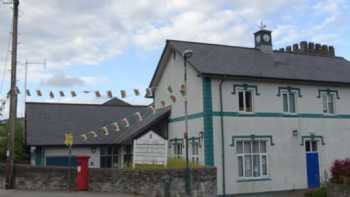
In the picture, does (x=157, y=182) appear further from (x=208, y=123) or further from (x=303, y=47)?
(x=303, y=47)

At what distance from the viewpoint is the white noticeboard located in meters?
18.1

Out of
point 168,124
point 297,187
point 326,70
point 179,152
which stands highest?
point 326,70

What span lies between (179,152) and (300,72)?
8246 mm

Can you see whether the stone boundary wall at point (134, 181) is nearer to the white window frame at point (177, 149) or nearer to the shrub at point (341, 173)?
the shrub at point (341, 173)

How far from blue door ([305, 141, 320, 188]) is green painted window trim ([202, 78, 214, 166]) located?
610cm

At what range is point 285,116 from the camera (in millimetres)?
22312

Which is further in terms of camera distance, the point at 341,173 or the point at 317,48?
the point at 317,48

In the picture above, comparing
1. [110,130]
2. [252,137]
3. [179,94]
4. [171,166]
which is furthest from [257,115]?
[110,130]

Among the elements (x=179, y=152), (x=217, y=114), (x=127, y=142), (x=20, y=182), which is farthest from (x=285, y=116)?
(x=20, y=182)

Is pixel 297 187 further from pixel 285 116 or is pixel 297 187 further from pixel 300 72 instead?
pixel 300 72

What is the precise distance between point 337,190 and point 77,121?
1808 centimetres

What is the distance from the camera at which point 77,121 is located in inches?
1136

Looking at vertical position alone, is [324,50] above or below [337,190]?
above

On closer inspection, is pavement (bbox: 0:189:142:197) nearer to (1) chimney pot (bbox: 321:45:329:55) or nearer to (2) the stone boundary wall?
(2) the stone boundary wall
